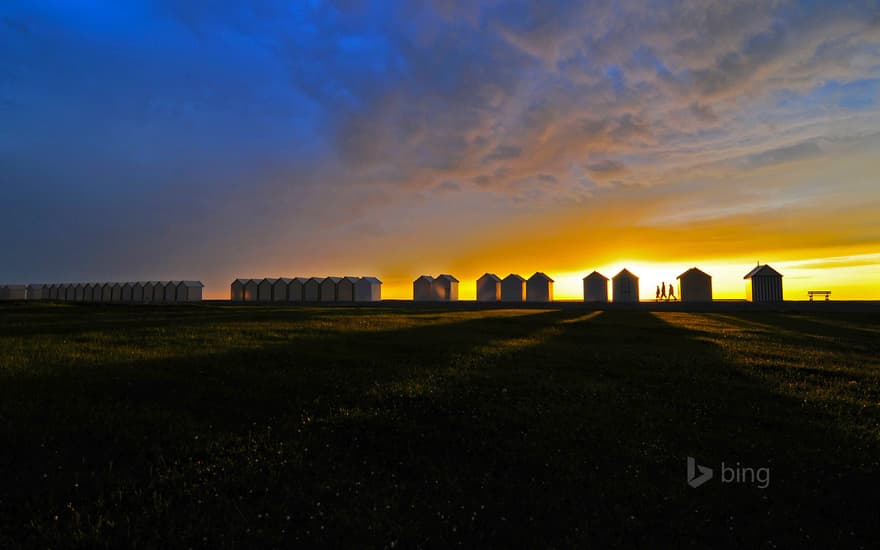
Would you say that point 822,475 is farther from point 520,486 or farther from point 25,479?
point 25,479

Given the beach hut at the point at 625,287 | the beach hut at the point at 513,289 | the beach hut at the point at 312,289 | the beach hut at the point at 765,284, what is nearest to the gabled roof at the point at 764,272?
the beach hut at the point at 765,284

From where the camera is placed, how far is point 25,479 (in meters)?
8.11

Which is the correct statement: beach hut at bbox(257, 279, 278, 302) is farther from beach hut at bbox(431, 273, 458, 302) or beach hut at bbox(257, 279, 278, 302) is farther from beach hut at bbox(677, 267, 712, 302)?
beach hut at bbox(677, 267, 712, 302)

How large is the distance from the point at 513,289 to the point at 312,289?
49737 mm

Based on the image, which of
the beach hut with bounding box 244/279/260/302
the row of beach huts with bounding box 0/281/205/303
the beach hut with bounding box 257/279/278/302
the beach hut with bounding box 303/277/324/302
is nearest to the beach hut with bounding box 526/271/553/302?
the beach hut with bounding box 303/277/324/302

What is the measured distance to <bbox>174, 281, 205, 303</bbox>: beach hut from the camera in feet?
414

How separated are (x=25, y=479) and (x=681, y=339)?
30.2m

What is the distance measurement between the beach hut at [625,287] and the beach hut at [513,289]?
60.1 feet

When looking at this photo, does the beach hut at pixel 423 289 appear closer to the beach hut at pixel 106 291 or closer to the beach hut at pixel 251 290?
the beach hut at pixel 251 290

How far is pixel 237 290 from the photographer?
12100cm

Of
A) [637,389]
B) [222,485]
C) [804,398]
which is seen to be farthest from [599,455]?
[804,398]

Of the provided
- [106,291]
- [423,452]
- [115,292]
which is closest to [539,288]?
[423,452]

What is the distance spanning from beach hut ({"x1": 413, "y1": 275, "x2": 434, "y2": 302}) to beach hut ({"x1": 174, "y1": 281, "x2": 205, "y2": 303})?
64.4 m

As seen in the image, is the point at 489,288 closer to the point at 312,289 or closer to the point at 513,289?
the point at 513,289
